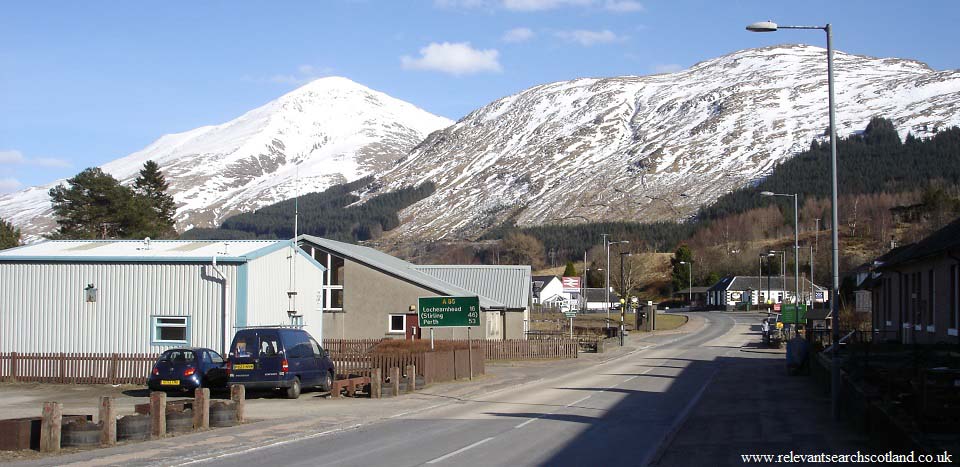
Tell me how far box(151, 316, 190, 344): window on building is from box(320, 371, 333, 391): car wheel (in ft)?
17.4

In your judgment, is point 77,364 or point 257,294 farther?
point 257,294

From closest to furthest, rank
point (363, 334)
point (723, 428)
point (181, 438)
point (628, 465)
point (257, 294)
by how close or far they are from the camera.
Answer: point (628, 465) → point (181, 438) → point (723, 428) → point (257, 294) → point (363, 334)

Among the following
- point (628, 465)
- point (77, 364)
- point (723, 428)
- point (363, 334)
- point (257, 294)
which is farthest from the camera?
point (363, 334)

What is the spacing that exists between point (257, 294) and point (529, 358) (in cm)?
1901

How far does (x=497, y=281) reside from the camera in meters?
57.6

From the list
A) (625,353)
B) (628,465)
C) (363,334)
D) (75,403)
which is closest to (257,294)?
(75,403)

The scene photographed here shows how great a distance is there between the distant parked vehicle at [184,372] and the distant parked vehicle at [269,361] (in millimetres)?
1211

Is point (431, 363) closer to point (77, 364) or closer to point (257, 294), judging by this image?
point (257, 294)

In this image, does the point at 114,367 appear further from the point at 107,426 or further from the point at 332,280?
the point at 332,280

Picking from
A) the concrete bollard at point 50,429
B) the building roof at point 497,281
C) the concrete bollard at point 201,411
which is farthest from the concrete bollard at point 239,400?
the building roof at point 497,281

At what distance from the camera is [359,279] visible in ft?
151

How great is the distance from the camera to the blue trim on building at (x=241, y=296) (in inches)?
1175

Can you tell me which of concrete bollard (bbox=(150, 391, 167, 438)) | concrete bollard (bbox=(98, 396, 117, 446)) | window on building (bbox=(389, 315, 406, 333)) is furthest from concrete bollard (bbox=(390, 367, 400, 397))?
window on building (bbox=(389, 315, 406, 333))

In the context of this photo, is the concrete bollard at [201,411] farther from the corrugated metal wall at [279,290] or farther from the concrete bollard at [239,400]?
the corrugated metal wall at [279,290]
